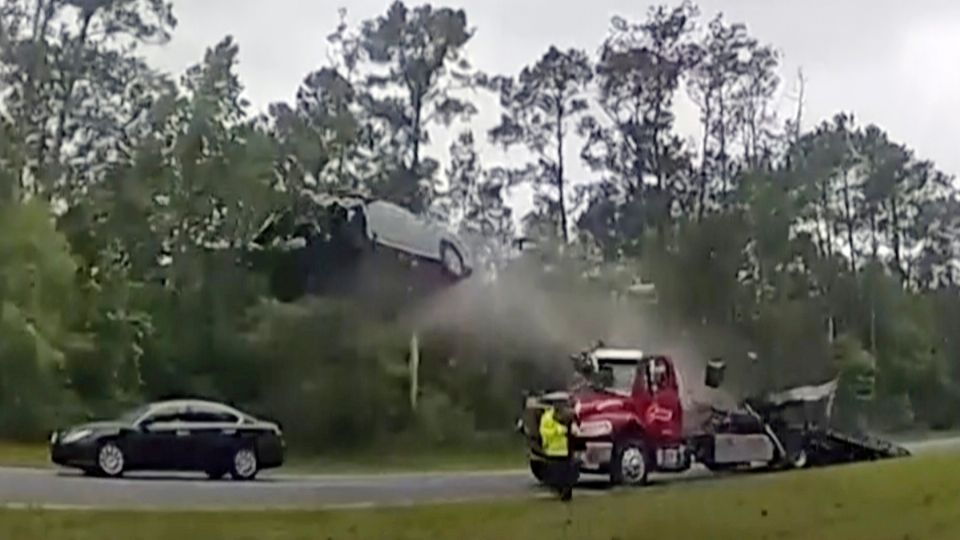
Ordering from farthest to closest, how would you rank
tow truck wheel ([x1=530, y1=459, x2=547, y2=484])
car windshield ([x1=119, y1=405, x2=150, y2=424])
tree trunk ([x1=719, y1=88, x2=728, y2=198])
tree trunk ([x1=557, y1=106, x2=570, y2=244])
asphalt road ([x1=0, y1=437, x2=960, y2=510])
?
tree trunk ([x1=719, y1=88, x2=728, y2=198]), tree trunk ([x1=557, y1=106, x2=570, y2=244]), tow truck wheel ([x1=530, y1=459, x2=547, y2=484]), car windshield ([x1=119, y1=405, x2=150, y2=424]), asphalt road ([x1=0, y1=437, x2=960, y2=510])

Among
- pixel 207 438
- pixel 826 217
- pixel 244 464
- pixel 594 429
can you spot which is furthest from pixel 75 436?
pixel 826 217

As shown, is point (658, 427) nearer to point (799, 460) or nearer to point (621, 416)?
point (621, 416)

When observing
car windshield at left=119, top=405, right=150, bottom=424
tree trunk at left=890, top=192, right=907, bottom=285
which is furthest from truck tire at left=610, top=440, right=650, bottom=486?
car windshield at left=119, top=405, right=150, bottom=424

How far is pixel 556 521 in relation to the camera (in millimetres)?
4141

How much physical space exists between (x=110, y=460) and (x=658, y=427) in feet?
5.15

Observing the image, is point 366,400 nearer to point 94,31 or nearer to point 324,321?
point 324,321

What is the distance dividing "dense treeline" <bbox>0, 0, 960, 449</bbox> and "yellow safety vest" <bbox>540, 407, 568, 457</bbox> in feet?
0.36

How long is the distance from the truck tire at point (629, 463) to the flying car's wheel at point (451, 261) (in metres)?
0.69

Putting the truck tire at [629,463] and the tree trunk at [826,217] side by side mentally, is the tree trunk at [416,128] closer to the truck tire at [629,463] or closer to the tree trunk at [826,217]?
the truck tire at [629,463]

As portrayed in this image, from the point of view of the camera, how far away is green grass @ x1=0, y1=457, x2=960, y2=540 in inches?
153

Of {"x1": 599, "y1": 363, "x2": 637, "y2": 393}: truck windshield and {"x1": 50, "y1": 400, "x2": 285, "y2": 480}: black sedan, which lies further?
{"x1": 599, "y1": 363, "x2": 637, "y2": 393}: truck windshield

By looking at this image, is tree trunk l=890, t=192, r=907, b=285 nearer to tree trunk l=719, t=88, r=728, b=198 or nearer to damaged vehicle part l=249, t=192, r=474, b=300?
tree trunk l=719, t=88, r=728, b=198

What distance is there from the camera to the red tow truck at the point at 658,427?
4215 mm

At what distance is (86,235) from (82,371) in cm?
38
